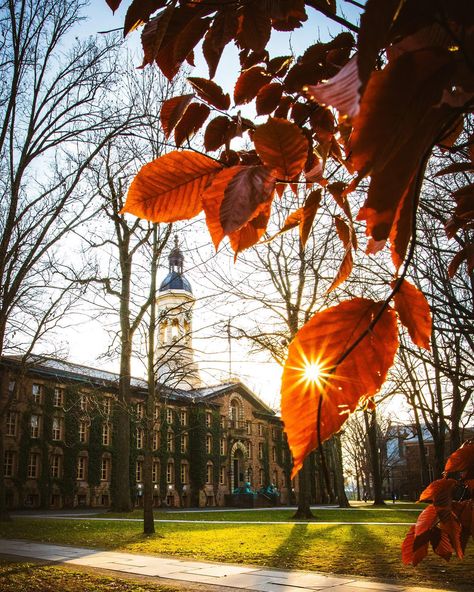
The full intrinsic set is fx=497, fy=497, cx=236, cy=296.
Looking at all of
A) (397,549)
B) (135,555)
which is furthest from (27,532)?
(397,549)

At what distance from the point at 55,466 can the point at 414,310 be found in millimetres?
37207

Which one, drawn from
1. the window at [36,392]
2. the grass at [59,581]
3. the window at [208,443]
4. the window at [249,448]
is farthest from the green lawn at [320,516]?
the window at [249,448]

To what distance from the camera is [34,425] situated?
33.1 meters

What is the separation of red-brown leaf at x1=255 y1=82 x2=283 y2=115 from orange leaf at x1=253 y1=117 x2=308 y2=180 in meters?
0.41

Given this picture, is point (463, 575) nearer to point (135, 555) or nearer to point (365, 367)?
point (135, 555)

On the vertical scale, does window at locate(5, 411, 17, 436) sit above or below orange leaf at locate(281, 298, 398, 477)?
above

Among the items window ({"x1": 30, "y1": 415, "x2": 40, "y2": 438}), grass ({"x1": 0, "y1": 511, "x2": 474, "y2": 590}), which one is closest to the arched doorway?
window ({"x1": 30, "y1": 415, "x2": 40, "y2": 438})

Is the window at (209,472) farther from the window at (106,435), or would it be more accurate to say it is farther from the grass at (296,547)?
the grass at (296,547)

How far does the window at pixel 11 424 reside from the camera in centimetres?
3180

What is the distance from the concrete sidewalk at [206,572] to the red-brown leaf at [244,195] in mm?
6307

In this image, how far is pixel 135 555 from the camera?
9203mm

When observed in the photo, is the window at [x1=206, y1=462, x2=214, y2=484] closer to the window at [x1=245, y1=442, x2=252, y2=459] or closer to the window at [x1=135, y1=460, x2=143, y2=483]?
the window at [x1=245, y1=442, x2=252, y2=459]

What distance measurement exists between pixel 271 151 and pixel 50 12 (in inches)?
348

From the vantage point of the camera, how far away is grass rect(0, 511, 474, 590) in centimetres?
701
